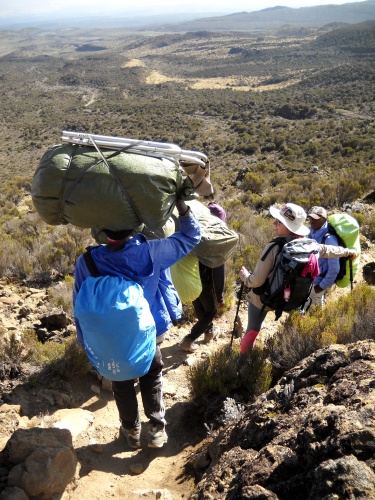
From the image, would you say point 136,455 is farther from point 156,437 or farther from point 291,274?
point 291,274

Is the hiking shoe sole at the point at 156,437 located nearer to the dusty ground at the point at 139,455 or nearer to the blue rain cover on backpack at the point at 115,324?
the dusty ground at the point at 139,455

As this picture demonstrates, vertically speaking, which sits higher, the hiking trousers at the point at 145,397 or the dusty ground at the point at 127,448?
the hiking trousers at the point at 145,397

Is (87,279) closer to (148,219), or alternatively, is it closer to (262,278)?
(148,219)

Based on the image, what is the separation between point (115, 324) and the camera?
209 centimetres

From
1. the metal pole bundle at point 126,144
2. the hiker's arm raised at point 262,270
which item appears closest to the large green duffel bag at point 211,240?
the hiker's arm raised at point 262,270

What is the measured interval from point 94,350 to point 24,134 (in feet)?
131

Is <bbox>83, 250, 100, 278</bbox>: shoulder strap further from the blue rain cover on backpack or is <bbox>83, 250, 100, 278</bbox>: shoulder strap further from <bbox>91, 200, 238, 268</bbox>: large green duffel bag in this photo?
<bbox>91, 200, 238, 268</bbox>: large green duffel bag

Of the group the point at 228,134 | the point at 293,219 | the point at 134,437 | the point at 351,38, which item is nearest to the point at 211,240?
the point at 293,219

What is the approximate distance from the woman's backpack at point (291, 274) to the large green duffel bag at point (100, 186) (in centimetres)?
113

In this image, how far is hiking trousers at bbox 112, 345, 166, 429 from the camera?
257 cm

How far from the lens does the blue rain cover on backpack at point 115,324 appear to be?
209 cm

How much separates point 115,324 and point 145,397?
33.8 inches

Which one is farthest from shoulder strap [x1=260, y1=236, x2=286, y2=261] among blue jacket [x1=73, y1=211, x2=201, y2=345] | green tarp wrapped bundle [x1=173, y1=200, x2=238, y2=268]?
blue jacket [x1=73, y1=211, x2=201, y2=345]

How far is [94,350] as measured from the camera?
7.22 feet
